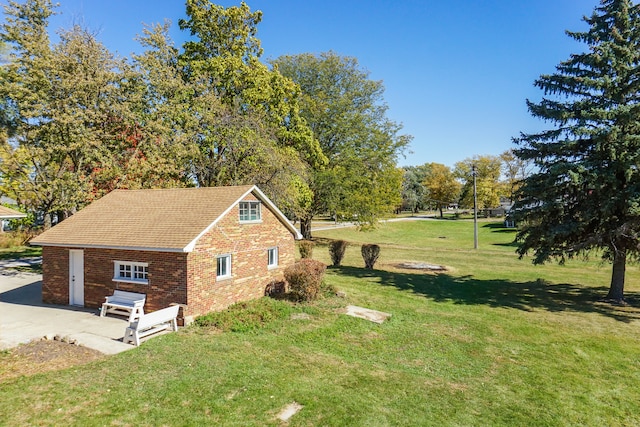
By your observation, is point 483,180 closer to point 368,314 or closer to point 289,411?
point 368,314

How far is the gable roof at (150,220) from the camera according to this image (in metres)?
13.1

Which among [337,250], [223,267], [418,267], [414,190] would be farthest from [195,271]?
[414,190]

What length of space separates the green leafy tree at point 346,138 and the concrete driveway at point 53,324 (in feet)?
72.0

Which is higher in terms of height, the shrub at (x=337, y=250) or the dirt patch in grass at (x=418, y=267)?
the shrub at (x=337, y=250)

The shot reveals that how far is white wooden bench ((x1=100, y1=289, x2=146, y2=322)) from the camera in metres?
12.9

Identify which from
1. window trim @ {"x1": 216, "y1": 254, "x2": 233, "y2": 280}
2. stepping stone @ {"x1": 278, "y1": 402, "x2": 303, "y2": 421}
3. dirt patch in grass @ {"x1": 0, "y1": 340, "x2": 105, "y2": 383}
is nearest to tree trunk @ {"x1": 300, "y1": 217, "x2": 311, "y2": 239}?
window trim @ {"x1": 216, "y1": 254, "x2": 233, "y2": 280}

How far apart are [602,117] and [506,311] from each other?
9.56 m

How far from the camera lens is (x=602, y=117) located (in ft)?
53.9

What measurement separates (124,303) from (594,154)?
21450mm

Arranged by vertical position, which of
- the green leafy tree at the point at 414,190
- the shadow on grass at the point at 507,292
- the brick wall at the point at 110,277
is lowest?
the shadow on grass at the point at 507,292

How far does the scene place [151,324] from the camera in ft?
36.0

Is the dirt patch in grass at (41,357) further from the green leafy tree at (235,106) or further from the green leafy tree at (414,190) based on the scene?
the green leafy tree at (414,190)

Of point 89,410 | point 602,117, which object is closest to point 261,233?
point 89,410

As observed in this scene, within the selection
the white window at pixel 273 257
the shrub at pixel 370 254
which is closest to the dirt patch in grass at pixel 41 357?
the white window at pixel 273 257
